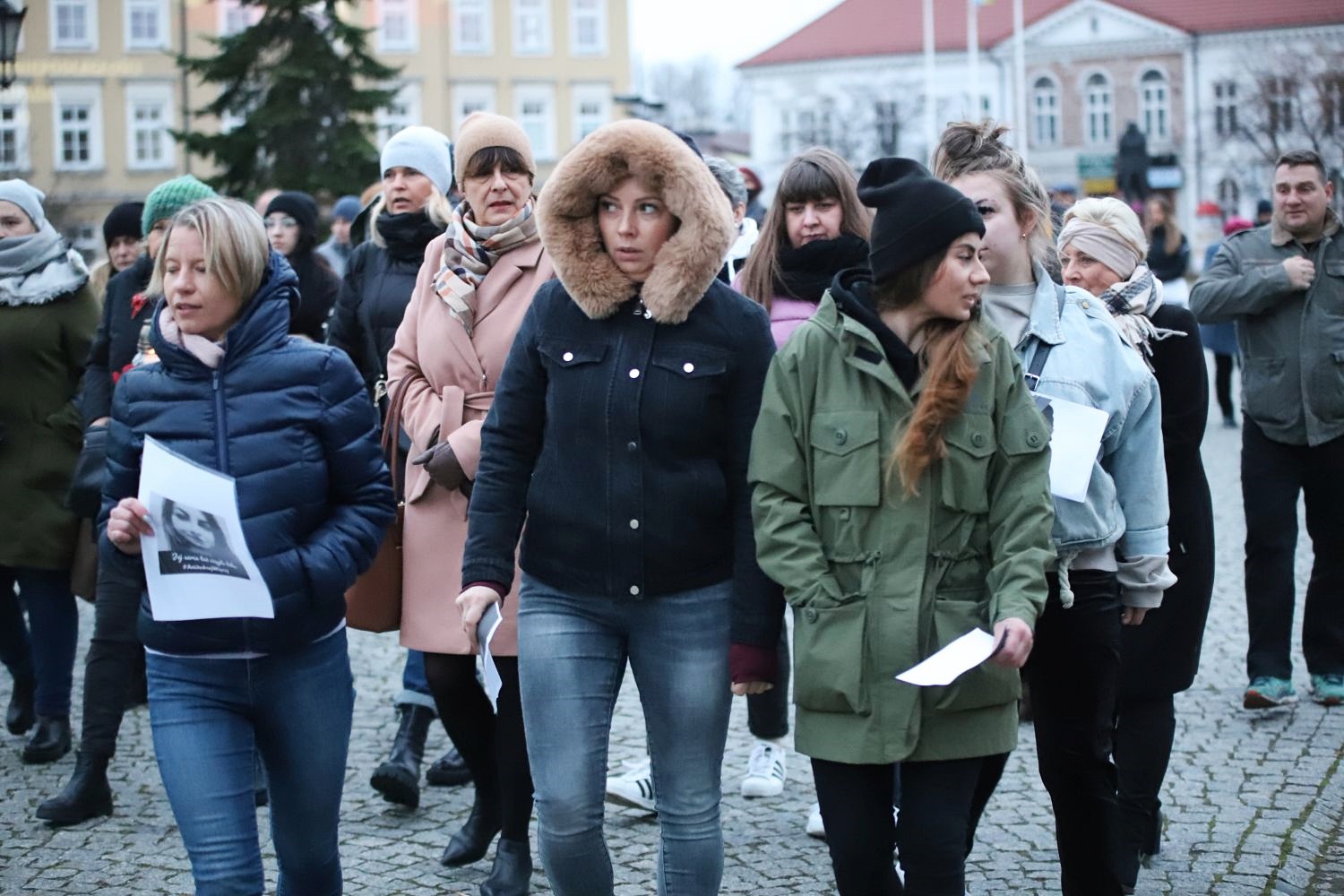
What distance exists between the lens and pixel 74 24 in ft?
201

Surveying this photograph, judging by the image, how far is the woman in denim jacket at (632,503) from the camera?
3.91 m

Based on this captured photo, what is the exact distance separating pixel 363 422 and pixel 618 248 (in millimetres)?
749

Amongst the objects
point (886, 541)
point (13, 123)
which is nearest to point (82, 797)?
point (886, 541)

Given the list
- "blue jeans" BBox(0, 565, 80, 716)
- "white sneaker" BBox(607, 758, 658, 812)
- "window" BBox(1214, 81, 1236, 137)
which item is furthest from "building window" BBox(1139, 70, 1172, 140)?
"white sneaker" BBox(607, 758, 658, 812)

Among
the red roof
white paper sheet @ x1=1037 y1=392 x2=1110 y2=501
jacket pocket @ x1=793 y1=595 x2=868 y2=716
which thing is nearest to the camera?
jacket pocket @ x1=793 y1=595 x2=868 y2=716

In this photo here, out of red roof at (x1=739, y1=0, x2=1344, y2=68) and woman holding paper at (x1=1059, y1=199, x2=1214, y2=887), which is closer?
woman holding paper at (x1=1059, y1=199, x2=1214, y2=887)

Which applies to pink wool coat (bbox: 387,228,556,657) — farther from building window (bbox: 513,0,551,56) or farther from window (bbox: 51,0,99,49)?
building window (bbox: 513,0,551,56)

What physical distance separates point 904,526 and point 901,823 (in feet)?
2.10

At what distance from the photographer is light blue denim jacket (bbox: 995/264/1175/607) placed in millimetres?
4344

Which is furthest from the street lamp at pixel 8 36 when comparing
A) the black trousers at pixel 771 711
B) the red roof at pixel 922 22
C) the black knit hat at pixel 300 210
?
the red roof at pixel 922 22

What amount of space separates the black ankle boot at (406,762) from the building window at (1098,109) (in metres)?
72.1

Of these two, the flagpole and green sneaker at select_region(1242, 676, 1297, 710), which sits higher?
the flagpole

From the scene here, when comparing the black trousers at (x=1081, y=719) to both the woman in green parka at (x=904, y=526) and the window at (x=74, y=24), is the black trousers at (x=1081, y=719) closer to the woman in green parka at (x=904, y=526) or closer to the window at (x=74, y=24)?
the woman in green parka at (x=904, y=526)

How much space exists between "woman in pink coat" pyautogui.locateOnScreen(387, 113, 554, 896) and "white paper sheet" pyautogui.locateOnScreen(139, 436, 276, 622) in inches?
49.4
